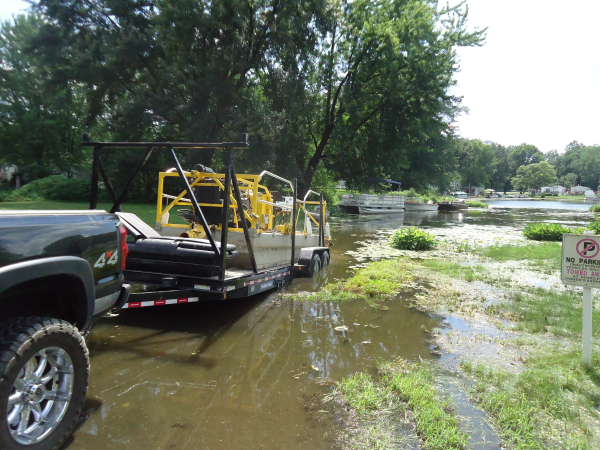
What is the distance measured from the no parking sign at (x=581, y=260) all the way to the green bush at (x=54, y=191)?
3012cm

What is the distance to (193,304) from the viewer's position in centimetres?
631

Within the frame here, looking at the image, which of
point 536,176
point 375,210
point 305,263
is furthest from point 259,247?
point 536,176

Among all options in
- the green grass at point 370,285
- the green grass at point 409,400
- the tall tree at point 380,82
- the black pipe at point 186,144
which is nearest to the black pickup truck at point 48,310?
the black pipe at point 186,144

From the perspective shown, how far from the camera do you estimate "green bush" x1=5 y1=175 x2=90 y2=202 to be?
88.8 ft

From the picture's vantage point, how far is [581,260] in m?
4.21

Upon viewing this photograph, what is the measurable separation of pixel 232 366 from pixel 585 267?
13.1 ft

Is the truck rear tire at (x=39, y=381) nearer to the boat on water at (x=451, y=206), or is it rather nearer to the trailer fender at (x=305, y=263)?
the trailer fender at (x=305, y=263)

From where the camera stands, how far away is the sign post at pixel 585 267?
4.05m

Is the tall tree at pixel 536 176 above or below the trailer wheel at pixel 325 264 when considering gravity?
above

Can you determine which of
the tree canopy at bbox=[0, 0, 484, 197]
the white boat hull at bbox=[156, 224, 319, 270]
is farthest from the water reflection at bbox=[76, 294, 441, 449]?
the tree canopy at bbox=[0, 0, 484, 197]

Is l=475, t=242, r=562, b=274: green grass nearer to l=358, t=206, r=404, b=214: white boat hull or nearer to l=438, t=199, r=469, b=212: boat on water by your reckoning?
l=358, t=206, r=404, b=214: white boat hull

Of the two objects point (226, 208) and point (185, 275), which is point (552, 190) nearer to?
point (226, 208)

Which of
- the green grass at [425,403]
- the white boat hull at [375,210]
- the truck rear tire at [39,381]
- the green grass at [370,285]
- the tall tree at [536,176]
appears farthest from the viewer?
the tall tree at [536,176]

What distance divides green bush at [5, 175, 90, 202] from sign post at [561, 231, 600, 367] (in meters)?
30.1
